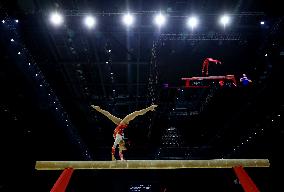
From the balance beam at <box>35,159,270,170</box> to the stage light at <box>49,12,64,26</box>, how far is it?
11.8 ft

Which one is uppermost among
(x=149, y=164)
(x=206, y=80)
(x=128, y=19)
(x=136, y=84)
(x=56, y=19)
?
(x=136, y=84)

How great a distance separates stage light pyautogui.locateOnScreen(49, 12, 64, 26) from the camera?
723 cm

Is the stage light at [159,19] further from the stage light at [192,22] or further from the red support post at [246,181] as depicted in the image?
the red support post at [246,181]

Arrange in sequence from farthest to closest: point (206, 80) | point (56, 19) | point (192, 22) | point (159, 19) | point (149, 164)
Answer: point (206, 80), point (192, 22), point (159, 19), point (56, 19), point (149, 164)

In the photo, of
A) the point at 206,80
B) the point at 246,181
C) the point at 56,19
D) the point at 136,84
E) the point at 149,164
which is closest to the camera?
the point at 246,181

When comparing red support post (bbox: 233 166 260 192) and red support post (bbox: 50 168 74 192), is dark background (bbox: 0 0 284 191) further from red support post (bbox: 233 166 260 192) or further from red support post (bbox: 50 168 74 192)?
red support post (bbox: 233 166 260 192)

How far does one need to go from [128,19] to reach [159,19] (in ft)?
2.61

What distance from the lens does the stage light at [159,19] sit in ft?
24.3

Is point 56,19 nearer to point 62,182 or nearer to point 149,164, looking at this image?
point 62,182

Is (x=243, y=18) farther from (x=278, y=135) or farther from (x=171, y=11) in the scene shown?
(x=278, y=135)

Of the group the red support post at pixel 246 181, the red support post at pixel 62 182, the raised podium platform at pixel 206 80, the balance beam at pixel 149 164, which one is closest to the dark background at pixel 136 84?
the raised podium platform at pixel 206 80

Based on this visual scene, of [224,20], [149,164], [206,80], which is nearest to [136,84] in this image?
[206,80]

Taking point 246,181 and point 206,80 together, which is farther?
point 206,80

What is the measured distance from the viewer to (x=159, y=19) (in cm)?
746
